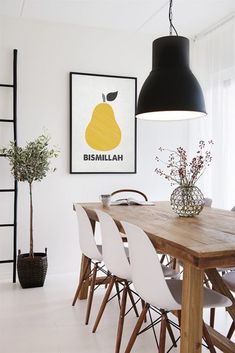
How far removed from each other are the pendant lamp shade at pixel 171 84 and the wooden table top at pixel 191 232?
0.77 m

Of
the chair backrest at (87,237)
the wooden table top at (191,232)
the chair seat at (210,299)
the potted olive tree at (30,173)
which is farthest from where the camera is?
the potted olive tree at (30,173)

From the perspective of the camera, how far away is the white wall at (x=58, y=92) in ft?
13.0

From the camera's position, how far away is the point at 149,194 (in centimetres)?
451

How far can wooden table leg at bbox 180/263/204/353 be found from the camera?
1694mm

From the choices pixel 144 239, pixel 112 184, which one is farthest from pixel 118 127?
pixel 144 239

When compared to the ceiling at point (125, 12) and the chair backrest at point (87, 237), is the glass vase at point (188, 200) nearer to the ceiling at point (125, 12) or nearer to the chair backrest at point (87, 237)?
the chair backrest at point (87, 237)

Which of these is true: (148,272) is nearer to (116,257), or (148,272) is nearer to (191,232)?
(191,232)

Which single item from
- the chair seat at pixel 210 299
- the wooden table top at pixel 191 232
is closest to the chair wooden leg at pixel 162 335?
the chair seat at pixel 210 299

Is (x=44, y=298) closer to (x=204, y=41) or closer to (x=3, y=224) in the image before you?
(x=3, y=224)

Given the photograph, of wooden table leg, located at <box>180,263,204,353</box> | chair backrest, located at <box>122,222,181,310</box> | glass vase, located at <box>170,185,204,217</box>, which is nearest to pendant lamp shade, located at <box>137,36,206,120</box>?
glass vase, located at <box>170,185,204,217</box>

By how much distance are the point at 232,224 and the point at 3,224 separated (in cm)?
250

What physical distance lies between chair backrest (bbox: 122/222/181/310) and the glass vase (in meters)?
0.77

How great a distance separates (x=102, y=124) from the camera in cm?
426

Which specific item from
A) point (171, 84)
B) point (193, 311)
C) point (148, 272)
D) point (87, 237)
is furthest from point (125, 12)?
point (193, 311)
